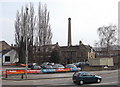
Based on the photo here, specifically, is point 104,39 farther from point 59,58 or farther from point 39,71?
point 39,71

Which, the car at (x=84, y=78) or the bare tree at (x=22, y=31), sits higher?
the bare tree at (x=22, y=31)

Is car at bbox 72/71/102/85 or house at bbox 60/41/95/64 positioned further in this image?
house at bbox 60/41/95/64

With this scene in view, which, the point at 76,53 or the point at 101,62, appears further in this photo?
the point at 76,53

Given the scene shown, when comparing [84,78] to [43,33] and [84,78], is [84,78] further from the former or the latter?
[43,33]

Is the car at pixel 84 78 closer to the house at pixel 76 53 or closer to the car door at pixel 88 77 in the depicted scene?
the car door at pixel 88 77

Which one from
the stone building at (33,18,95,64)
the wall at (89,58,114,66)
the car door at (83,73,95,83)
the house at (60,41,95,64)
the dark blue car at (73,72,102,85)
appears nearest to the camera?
→ the dark blue car at (73,72,102,85)

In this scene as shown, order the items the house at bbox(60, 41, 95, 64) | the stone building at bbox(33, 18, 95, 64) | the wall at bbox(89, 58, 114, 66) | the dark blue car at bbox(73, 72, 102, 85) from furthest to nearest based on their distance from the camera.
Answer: the house at bbox(60, 41, 95, 64) → the stone building at bbox(33, 18, 95, 64) → the wall at bbox(89, 58, 114, 66) → the dark blue car at bbox(73, 72, 102, 85)

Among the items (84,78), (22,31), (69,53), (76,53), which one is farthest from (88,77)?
(69,53)

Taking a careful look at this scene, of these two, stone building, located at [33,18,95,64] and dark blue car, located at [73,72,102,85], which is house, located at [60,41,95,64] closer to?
stone building, located at [33,18,95,64]

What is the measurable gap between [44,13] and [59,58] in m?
15.4

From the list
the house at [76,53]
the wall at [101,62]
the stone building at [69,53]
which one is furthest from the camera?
the house at [76,53]

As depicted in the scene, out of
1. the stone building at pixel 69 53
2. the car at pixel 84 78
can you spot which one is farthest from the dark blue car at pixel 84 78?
the stone building at pixel 69 53

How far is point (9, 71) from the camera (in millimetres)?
33969

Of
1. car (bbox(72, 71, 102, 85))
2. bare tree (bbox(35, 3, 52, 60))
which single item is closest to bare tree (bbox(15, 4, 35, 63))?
bare tree (bbox(35, 3, 52, 60))
